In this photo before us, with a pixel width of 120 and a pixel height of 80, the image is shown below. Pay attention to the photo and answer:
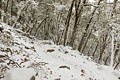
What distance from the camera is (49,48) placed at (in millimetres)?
18031

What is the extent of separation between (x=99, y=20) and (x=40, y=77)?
66.2ft

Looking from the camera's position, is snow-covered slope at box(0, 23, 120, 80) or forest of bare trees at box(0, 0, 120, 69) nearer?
snow-covered slope at box(0, 23, 120, 80)

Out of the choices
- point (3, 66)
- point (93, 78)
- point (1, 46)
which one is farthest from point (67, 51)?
point (3, 66)

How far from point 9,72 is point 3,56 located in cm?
203

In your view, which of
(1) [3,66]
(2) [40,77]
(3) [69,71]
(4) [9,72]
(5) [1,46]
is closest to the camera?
(4) [9,72]

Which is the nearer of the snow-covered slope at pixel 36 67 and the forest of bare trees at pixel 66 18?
the snow-covered slope at pixel 36 67

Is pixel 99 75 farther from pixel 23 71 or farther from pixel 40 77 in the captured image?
pixel 23 71

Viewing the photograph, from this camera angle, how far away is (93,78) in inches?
504

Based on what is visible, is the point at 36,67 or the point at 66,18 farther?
the point at 66,18

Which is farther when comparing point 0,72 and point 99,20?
point 99,20

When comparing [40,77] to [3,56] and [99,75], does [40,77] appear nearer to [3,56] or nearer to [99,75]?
[3,56]

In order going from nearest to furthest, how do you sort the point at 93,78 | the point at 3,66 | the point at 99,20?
the point at 3,66, the point at 93,78, the point at 99,20

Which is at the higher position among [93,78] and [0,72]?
[0,72]

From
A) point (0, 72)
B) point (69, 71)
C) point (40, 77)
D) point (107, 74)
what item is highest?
point (0, 72)
